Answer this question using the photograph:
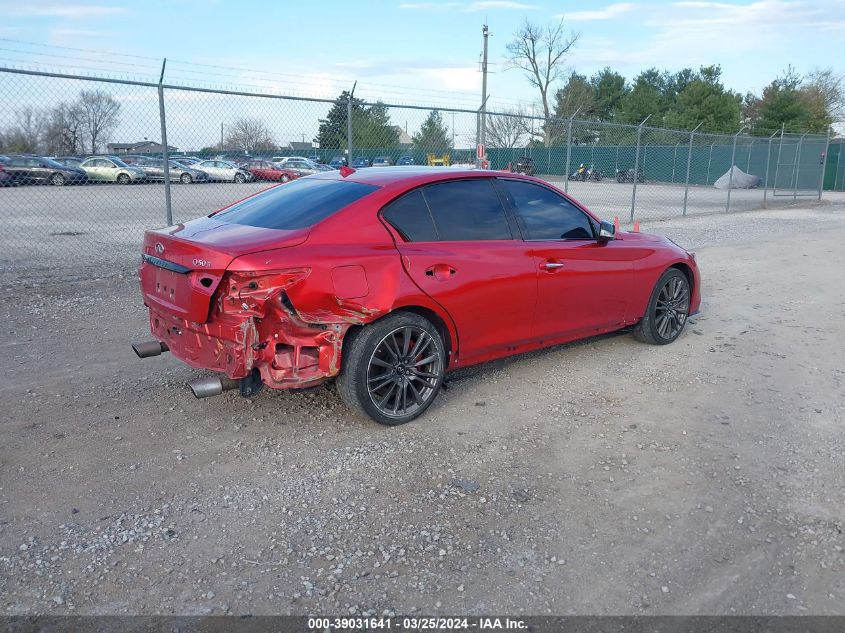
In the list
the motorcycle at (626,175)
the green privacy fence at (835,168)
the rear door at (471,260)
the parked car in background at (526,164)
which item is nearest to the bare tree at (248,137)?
the rear door at (471,260)

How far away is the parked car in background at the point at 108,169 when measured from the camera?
8547 millimetres

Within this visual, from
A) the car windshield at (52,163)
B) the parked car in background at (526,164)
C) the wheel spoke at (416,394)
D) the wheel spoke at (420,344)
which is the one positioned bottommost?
the wheel spoke at (416,394)

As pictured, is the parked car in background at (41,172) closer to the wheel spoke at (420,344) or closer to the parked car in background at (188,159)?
the parked car in background at (188,159)

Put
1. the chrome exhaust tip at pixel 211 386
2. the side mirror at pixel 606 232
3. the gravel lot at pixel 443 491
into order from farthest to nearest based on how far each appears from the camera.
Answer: the side mirror at pixel 606 232
the chrome exhaust tip at pixel 211 386
the gravel lot at pixel 443 491

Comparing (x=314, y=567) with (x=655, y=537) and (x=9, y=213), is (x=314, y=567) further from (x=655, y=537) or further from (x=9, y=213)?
(x=9, y=213)

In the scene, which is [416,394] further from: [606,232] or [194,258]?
[606,232]

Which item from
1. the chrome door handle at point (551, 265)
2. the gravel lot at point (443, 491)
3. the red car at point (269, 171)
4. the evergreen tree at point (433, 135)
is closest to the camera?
the gravel lot at point (443, 491)

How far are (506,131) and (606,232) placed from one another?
35.9 feet

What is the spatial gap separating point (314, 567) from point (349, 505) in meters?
0.51

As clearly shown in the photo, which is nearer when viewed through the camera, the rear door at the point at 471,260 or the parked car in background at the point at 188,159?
the rear door at the point at 471,260

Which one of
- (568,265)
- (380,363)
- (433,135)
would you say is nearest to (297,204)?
(380,363)

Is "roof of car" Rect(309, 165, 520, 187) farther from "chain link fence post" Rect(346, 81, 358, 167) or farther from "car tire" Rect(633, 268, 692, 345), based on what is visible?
"chain link fence post" Rect(346, 81, 358, 167)

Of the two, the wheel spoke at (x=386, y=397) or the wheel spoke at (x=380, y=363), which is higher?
the wheel spoke at (x=380, y=363)

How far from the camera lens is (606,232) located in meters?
5.32
